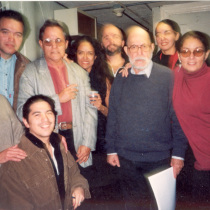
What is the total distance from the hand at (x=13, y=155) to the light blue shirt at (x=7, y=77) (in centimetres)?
24

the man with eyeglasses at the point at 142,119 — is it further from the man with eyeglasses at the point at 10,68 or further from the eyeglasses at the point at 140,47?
the man with eyeglasses at the point at 10,68

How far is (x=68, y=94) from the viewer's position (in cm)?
118

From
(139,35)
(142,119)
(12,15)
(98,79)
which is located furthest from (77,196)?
(12,15)

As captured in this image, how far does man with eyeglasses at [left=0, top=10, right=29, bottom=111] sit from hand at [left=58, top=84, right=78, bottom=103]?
22 centimetres

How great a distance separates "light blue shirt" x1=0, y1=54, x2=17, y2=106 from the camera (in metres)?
1.10

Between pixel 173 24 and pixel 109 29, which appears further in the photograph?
pixel 109 29

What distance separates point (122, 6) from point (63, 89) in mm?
535

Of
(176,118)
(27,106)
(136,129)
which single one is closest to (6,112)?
(27,106)

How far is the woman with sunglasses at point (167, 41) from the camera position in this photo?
1090 millimetres

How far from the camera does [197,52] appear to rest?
1001 millimetres

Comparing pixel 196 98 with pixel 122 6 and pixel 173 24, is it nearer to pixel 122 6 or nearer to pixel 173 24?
pixel 173 24

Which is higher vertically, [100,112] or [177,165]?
[100,112]

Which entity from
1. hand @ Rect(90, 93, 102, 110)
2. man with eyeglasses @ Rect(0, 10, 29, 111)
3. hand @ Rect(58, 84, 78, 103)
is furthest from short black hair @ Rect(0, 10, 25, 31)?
hand @ Rect(90, 93, 102, 110)

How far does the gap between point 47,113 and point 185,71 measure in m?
0.65
